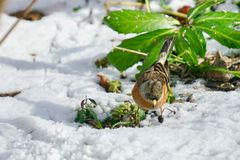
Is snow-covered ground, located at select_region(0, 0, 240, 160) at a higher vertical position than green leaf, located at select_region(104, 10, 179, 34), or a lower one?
lower

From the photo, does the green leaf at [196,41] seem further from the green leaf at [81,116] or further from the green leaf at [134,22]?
the green leaf at [81,116]

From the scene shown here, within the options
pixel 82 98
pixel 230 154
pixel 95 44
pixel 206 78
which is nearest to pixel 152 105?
pixel 230 154

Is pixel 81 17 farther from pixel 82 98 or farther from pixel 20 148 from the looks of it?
pixel 20 148

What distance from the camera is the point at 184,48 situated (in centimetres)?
195

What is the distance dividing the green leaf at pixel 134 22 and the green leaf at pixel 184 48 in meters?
0.13

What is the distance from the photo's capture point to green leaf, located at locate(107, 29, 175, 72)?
199 centimetres

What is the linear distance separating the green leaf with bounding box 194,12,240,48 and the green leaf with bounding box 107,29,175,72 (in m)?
0.14

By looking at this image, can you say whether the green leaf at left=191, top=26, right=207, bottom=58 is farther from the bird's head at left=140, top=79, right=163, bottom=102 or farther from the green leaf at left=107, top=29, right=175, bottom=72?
the bird's head at left=140, top=79, right=163, bottom=102

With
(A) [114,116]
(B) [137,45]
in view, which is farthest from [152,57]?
(A) [114,116]

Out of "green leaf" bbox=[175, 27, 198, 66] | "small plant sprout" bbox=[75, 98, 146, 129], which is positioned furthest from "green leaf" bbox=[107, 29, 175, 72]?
"small plant sprout" bbox=[75, 98, 146, 129]

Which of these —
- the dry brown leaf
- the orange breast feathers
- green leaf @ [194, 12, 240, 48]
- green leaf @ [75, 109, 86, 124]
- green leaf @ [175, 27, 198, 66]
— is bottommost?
the dry brown leaf

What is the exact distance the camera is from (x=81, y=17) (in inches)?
107

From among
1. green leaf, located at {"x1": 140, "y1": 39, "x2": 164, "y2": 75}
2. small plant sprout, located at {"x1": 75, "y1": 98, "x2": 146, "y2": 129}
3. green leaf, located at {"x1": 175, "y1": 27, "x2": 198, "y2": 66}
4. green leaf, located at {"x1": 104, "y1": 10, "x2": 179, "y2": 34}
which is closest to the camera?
small plant sprout, located at {"x1": 75, "y1": 98, "x2": 146, "y2": 129}

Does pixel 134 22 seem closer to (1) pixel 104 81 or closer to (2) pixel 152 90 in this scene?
(1) pixel 104 81
